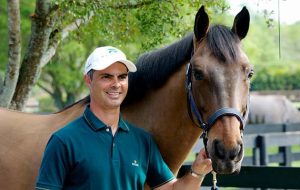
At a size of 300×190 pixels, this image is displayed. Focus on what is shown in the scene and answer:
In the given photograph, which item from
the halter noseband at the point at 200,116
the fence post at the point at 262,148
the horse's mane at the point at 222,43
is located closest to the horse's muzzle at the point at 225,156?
the halter noseband at the point at 200,116

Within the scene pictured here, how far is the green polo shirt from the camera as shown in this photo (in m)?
2.70

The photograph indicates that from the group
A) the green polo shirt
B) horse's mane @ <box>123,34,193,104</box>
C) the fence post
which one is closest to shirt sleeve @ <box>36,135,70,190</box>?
the green polo shirt

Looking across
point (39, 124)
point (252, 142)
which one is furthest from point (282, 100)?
point (39, 124)

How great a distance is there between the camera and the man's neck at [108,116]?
288cm

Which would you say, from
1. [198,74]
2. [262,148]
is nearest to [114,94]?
[198,74]

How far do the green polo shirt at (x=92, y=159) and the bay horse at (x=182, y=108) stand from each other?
48cm

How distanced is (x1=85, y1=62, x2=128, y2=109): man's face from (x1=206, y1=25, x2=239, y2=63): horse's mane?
0.66m

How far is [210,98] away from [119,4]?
2.63 metres

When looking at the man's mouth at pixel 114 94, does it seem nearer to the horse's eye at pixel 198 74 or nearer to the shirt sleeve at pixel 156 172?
the shirt sleeve at pixel 156 172

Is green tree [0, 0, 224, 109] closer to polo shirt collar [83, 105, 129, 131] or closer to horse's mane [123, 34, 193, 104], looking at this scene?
horse's mane [123, 34, 193, 104]

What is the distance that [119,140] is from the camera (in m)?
2.88

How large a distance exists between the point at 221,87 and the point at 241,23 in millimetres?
567

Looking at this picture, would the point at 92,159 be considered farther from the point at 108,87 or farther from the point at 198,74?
the point at 198,74

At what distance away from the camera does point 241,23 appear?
3.46 m
